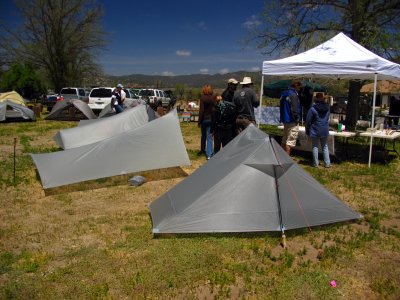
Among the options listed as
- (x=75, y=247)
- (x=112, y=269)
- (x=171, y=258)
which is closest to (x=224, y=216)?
(x=171, y=258)

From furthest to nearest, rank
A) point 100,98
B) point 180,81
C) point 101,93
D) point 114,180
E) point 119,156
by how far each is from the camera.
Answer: point 180,81 → point 101,93 → point 100,98 → point 114,180 → point 119,156

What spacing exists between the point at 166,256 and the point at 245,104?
4.53 metres

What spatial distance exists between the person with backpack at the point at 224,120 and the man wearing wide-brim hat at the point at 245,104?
0.12 m

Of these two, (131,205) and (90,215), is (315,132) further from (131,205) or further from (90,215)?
(90,215)

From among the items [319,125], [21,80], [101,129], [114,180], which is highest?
[21,80]

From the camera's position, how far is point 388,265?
406 centimetres

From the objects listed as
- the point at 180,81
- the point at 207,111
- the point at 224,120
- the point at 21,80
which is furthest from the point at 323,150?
the point at 180,81

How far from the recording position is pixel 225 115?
26.2ft

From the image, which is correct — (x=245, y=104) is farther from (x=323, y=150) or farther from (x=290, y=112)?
(x=323, y=150)

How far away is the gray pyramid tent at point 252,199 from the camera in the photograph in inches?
180

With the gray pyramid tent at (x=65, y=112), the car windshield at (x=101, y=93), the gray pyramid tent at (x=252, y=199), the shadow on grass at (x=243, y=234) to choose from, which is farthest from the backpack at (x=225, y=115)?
the car windshield at (x=101, y=93)

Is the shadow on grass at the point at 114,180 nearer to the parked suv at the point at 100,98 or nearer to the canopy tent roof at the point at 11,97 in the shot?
the parked suv at the point at 100,98

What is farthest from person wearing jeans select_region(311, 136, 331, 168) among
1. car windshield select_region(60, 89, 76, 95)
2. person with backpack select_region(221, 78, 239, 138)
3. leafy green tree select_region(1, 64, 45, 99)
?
leafy green tree select_region(1, 64, 45, 99)

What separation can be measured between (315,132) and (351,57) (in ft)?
6.22
